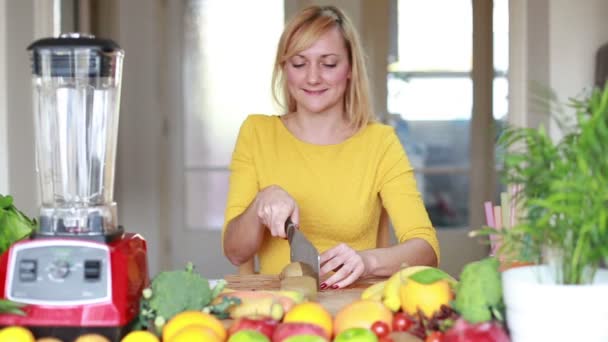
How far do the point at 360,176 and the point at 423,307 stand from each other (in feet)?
2.97

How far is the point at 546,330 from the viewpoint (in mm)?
929

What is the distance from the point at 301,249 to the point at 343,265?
0.33ft

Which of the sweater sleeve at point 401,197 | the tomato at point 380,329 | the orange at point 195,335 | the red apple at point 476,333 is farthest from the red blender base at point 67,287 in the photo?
the sweater sleeve at point 401,197

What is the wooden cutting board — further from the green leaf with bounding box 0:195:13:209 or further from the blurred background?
the blurred background

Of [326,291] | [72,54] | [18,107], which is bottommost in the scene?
[326,291]

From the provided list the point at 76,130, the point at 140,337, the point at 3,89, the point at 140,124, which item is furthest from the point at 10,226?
the point at 140,124

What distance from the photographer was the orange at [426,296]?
3.68 ft

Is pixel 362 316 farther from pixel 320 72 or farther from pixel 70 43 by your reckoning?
pixel 320 72

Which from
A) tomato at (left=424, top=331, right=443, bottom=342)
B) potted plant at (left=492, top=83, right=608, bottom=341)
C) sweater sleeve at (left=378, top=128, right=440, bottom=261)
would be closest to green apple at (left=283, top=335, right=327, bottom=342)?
tomato at (left=424, top=331, right=443, bottom=342)

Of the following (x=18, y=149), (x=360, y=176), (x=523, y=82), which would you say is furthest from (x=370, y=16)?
(x=360, y=176)

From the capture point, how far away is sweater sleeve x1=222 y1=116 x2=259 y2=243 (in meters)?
1.96

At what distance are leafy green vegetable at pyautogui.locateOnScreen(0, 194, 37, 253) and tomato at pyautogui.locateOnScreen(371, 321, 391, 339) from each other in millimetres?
609

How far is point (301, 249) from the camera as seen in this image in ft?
5.22

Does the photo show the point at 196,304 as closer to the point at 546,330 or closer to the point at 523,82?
the point at 546,330
